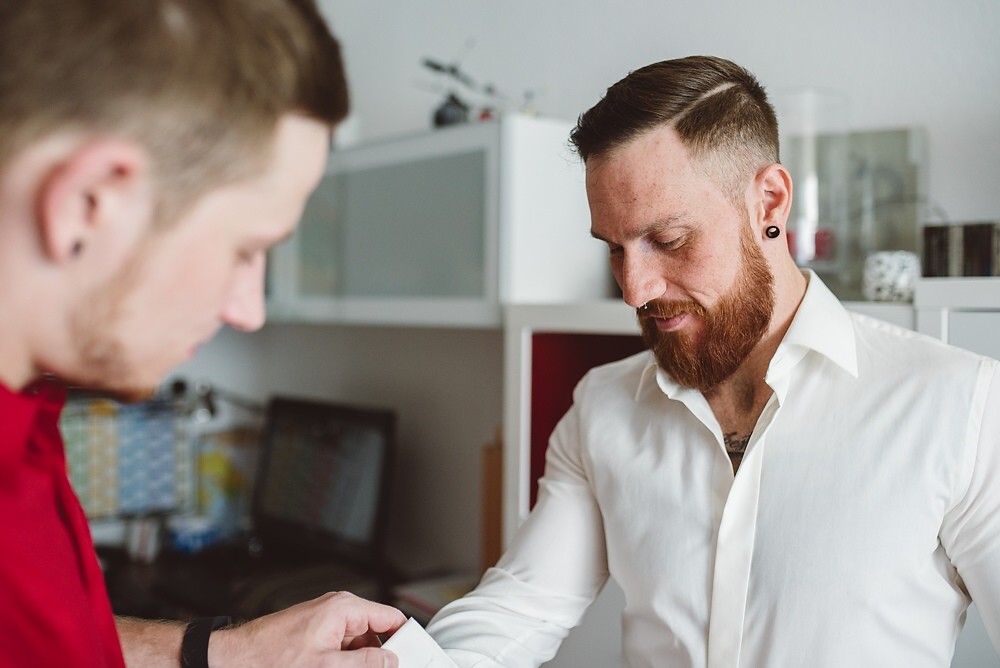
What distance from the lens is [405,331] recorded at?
299 cm

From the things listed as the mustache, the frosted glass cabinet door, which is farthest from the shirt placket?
the frosted glass cabinet door

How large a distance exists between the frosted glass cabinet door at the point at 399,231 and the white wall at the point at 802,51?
36 centimetres

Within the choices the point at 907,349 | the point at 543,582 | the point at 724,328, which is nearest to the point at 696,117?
the point at 724,328

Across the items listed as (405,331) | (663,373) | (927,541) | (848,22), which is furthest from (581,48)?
(927,541)

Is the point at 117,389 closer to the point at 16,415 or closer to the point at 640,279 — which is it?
the point at 16,415

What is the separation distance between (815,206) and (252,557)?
2.11m

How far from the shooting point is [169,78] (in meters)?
0.61

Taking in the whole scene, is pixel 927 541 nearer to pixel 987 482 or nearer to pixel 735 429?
pixel 987 482

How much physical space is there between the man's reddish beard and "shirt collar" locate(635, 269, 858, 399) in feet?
0.12

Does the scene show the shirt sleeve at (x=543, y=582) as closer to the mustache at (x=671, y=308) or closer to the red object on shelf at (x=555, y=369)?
the mustache at (x=671, y=308)

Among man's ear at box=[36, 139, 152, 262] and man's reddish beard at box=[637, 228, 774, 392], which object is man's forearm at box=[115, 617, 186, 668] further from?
man's reddish beard at box=[637, 228, 774, 392]

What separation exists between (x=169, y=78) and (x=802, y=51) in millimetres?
1613

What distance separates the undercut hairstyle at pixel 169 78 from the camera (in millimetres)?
578

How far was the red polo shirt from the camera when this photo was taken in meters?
0.67
